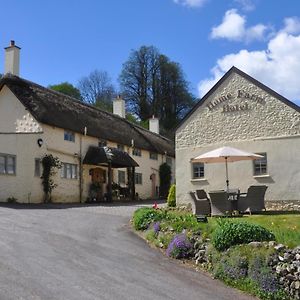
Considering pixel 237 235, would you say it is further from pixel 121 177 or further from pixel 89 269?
pixel 121 177

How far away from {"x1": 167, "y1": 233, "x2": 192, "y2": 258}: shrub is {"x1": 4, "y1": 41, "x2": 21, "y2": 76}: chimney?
2165 cm

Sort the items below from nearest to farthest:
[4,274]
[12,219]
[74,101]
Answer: [4,274] < [12,219] < [74,101]

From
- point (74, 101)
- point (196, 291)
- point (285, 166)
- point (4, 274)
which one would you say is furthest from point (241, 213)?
point (74, 101)

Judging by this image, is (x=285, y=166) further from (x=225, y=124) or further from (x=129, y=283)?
(x=129, y=283)

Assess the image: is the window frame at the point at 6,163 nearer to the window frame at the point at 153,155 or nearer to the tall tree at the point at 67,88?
the window frame at the point at 153,155

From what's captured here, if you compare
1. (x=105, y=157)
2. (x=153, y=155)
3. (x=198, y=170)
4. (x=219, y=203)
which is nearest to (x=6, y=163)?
(x=105, y=157)

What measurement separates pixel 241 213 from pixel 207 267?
834 cm

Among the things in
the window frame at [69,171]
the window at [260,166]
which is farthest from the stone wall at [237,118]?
the window frame at [69,171]

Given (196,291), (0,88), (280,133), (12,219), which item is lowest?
(196,291)

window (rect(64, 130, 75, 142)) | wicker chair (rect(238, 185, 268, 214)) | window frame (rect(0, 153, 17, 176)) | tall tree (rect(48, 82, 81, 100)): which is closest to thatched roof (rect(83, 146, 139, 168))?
window (rect(64, 130, 75, 142))

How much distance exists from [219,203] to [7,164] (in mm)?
13212

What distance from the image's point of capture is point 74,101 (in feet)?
115

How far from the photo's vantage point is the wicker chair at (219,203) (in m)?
17.2

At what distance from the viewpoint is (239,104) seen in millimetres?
22266
